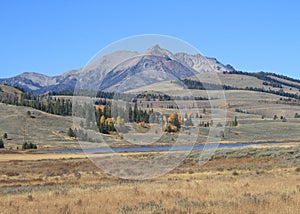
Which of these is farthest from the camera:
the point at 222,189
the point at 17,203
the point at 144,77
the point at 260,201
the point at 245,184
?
the point at 144,77

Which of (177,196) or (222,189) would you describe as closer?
(177,196)

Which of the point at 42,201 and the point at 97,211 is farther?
the point at 42,201

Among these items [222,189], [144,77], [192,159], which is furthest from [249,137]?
[222,189]

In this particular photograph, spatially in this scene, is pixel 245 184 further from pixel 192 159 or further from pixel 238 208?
A: pixel 192 159

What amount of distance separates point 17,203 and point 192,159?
1289 inches

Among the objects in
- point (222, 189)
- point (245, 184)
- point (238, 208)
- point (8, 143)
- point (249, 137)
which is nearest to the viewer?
point (238, 208)

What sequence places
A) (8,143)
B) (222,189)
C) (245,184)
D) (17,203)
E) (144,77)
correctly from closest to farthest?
1. (17,203)
2. (222,189)
3. (245,184)
4. (144,77)
5. (8,143)

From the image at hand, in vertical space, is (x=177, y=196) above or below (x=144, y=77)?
below

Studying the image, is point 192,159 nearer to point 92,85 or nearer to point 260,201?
point 92,85

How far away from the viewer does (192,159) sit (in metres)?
48.3

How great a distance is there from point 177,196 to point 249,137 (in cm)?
12743

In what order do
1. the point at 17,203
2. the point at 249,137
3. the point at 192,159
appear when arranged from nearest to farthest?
the point at 17,203 < the point at 192,159 < the point at 249,137

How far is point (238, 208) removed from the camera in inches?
550

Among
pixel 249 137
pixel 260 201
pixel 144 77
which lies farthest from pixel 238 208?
pixel 249 137
